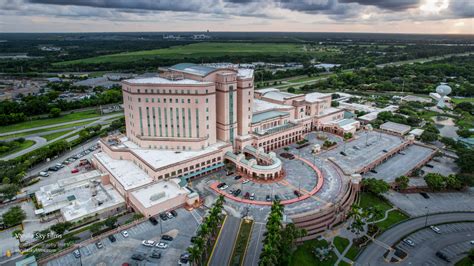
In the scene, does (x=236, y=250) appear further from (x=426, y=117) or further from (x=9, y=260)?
(x=426, y=117)

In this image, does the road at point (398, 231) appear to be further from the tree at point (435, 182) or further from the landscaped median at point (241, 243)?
the landscaped median at point (241, 243)

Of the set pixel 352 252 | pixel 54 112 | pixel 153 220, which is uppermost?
pixel 54 112

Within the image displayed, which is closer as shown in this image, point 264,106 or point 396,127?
point 264,106

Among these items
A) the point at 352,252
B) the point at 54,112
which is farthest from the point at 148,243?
Result: the point at 54,112

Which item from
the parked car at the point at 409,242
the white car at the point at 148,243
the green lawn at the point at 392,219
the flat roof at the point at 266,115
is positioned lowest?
the parked car at the point at 409,242

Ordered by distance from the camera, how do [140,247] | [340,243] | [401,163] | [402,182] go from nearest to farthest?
1. [140,247]
2. [340,243]
3. [402,182]
4. [401,163]

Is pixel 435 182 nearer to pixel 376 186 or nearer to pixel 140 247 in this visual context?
pixel 376 186

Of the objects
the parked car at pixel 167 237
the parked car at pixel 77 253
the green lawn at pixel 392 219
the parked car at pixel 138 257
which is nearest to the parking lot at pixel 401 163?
the green lawn at pixel 392 219
